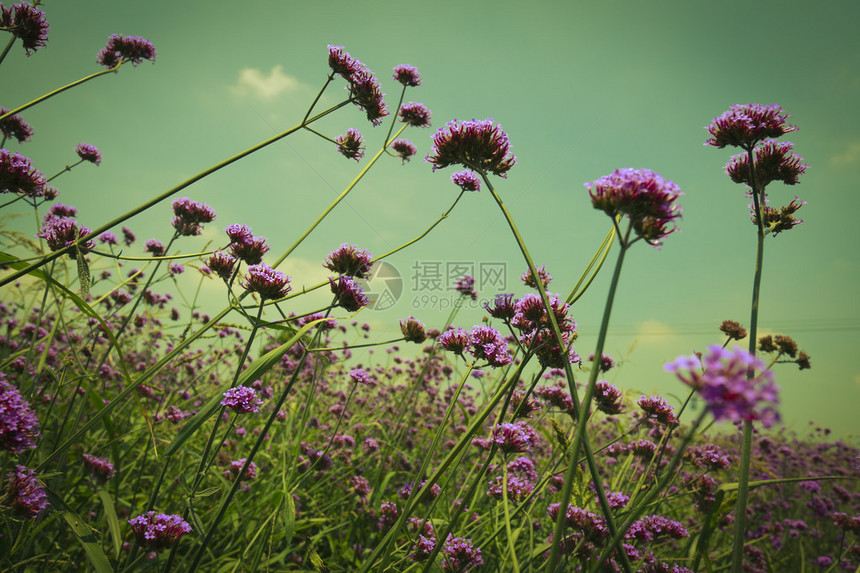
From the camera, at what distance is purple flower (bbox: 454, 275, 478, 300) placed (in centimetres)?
457

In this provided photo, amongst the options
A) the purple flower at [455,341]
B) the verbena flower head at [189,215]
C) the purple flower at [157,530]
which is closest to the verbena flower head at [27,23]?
the verbena flower head at [189,215]

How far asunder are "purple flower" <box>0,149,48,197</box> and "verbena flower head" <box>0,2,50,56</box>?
0.63 metres

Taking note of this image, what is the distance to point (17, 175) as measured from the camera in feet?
5.91

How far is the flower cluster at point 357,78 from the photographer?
7.66 feet

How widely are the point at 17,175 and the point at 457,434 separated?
488 cm

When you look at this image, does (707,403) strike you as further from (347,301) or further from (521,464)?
(521,464)

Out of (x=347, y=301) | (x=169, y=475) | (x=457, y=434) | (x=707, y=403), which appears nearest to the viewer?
(x=707, y=403)

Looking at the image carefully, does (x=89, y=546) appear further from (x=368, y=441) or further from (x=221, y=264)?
(x=368, y=441)

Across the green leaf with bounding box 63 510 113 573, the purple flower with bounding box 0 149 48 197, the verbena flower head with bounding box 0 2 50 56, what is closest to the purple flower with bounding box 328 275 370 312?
Answer: the green leaf with bounding box 63 510 113 573

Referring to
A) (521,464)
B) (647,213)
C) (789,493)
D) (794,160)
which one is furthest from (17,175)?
(789,493)

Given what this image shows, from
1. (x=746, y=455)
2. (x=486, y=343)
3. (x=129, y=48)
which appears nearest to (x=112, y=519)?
(x=486, y=343)

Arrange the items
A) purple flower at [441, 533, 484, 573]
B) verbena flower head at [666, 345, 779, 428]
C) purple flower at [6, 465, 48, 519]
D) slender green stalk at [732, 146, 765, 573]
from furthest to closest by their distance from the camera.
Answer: purple flower at [441, 533, 484, 573]
purple flower at [6, 465, 48, 519]
slender green stalk at [732, 146, 765, 573]
verbena flower head at [666, 345, 779, 428]

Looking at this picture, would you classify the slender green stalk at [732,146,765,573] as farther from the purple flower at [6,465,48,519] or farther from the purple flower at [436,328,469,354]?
the purple flower at [6,465,48,519]

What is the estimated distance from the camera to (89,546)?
4.59 feet
